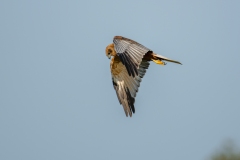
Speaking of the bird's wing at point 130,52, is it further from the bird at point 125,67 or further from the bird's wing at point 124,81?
the bird's wing at point 124,81

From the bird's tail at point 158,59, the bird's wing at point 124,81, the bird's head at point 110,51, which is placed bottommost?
the bird's wing at point 124,81

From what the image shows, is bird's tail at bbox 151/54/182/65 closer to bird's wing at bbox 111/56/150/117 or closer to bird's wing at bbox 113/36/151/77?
bird's wing at bbox 111/56/150/117

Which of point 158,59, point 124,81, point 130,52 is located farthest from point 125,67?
point 130,52

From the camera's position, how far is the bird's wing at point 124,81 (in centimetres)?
2033

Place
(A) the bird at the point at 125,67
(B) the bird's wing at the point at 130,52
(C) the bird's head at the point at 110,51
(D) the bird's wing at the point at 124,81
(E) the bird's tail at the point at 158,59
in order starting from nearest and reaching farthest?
(B) the bird's wing at the point at 130,52, (A) the bird at the point at 125,67, (E) the bird's tail at the point at 158,59, (C) the bird's head at the point at 110,51, (D) the bird's wing at the point at 124,81

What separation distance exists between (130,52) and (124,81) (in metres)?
2.08

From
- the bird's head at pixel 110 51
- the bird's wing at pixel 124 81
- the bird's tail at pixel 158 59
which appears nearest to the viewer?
the bird's tail at pixel 158 59

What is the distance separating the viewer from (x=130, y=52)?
18.7m

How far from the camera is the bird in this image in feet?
62.1

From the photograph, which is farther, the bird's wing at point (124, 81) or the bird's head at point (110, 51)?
the bird's wing at point (124, 81)

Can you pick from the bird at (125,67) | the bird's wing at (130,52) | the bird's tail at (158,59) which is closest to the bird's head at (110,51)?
the bird at (125,67)

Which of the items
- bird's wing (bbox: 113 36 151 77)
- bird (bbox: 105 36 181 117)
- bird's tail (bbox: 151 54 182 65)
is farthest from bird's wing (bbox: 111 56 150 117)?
bird's wing (bbox: 113 36 151 77)

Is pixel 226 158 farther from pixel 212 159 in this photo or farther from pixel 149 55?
pixel 149 55

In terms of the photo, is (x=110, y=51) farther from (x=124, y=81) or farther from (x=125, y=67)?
(x=124, y=81)
